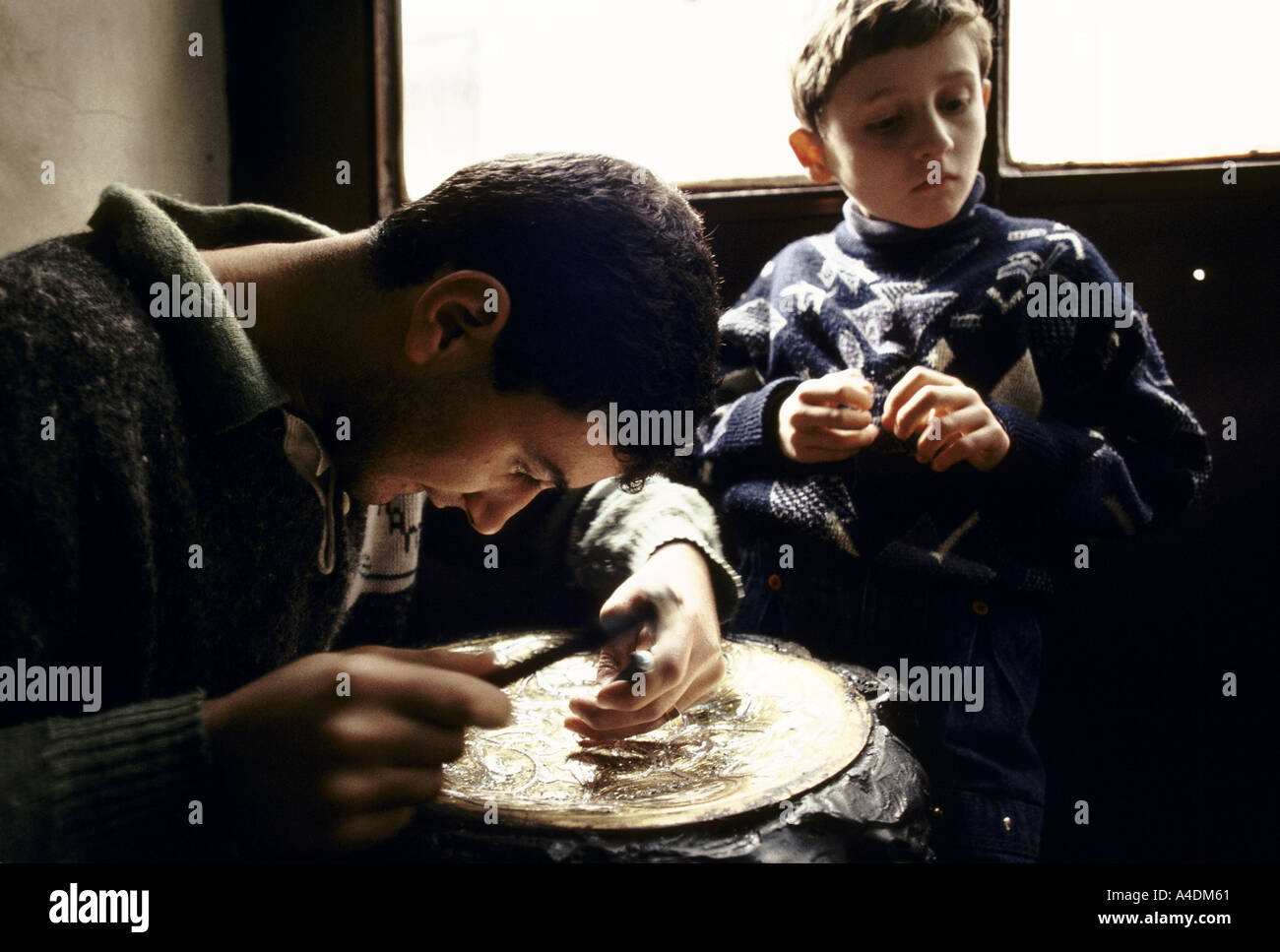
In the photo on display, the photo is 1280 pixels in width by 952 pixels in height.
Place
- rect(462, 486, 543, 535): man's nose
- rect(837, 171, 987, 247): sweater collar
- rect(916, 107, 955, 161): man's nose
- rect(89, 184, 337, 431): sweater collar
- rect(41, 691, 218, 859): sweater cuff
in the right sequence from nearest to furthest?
rect(41, 691, 218, 859): sweater cuff → rect(89, 184, 337, 431): sweater collar → rect(462, 486, 543, 535): man's nose → rect(916, 107, 955, 161): man's nose → rect(837, 171, 987, 247): sweater collar

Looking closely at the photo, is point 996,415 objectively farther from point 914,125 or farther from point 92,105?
point 92,105

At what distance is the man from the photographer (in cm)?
54

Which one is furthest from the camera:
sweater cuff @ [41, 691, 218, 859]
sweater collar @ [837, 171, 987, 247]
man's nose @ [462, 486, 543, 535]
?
sweater collar @ [837, 171, 987, 247]

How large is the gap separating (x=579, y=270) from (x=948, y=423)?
1.46ft

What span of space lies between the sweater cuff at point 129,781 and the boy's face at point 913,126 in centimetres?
91

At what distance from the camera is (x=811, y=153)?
107 centimetres

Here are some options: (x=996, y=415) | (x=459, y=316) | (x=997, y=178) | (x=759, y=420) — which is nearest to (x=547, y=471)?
(x=459, y=316)

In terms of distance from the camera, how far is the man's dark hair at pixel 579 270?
73cm

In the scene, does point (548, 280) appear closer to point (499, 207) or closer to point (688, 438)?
point (499, 207)

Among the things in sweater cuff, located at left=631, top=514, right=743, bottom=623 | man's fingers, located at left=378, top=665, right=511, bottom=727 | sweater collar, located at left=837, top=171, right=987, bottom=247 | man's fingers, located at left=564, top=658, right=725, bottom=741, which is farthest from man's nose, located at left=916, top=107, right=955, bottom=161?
man's fingers, located at left=378, top=665, right=511, bottom=727

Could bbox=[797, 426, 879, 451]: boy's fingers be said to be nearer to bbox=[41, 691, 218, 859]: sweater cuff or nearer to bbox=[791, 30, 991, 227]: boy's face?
bbox=[791, 30, 991, 227]: boy's face

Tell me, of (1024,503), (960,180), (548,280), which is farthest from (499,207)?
(1024,503)

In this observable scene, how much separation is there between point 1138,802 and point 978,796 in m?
0.35

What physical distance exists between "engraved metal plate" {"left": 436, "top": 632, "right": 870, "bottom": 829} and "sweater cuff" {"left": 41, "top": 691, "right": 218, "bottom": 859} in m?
0.17
